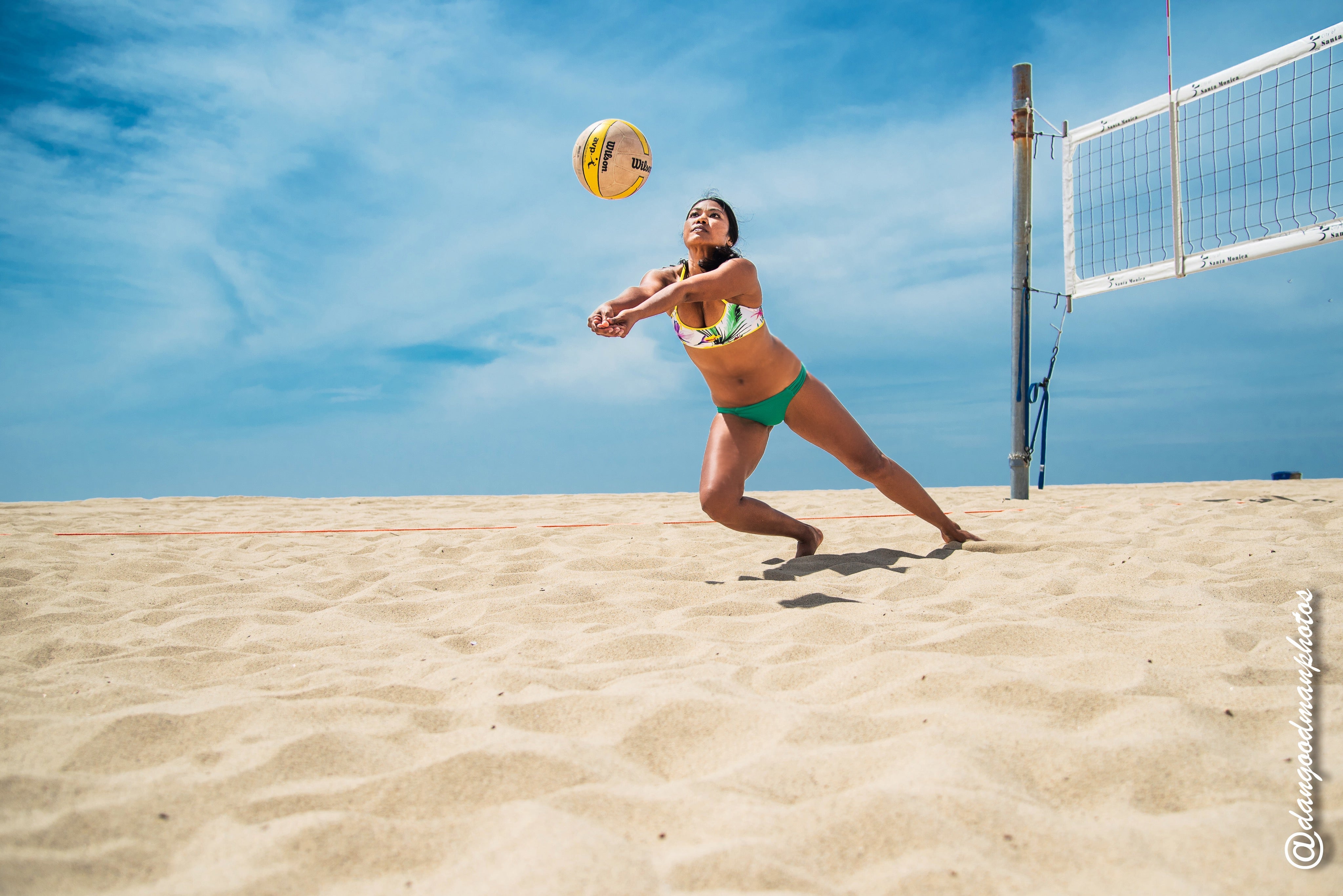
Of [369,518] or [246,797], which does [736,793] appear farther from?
[369,518]

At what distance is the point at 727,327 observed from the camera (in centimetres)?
343

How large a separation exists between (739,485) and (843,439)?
62 centimetres

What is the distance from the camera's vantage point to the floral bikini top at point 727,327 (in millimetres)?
3418

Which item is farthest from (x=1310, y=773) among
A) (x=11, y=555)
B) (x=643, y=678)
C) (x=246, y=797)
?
(x=11, y=555)

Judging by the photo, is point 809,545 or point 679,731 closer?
point 679,731

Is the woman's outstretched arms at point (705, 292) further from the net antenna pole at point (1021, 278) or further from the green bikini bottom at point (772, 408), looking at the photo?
the net antenna pole at point (1021, 278)

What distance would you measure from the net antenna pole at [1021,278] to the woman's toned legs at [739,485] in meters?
4.00

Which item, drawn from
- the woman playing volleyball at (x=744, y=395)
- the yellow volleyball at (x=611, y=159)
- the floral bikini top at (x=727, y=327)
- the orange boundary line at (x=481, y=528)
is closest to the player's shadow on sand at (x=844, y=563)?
the woman playing volleyball at (x=744, y=395)

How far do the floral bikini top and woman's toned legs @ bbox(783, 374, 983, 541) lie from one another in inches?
16.6

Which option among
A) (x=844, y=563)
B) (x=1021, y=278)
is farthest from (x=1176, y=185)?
(x=844, y=563)

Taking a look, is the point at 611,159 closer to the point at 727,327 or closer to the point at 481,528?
the point at 727,327

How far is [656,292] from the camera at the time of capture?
3467 millimetres

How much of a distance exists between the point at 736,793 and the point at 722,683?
495 mm

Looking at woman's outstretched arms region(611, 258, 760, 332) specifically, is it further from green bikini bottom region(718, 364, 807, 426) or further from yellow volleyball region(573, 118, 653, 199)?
yellow volleyball region(573, 118, 653, 199)
